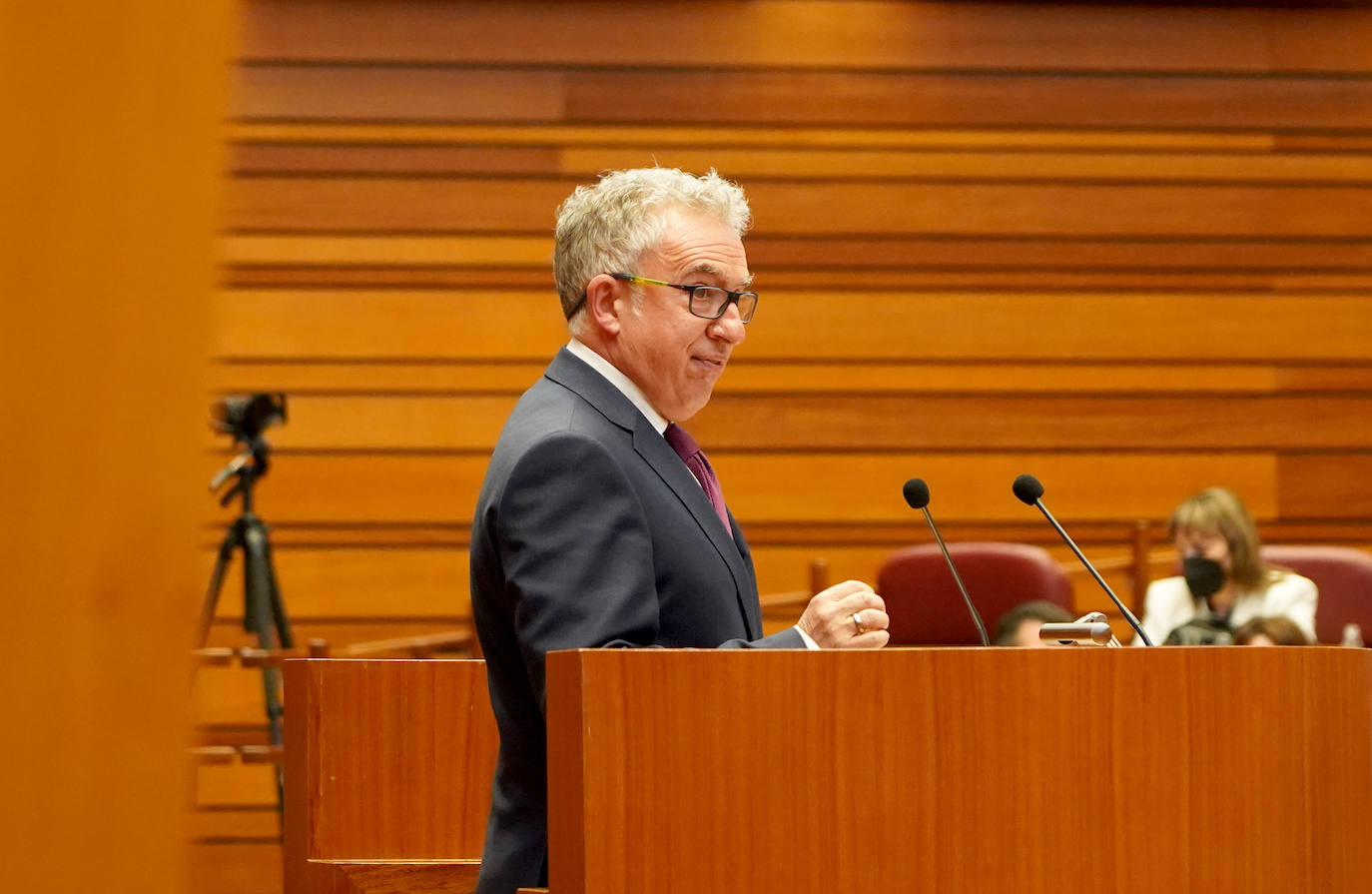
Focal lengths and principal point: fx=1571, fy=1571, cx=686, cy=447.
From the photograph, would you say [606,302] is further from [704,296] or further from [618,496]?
[618,496]

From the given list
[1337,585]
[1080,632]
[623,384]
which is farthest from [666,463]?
[1337,585]

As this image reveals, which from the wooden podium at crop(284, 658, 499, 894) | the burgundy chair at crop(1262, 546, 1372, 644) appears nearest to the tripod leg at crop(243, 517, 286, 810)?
the wooden podium at crop(284, 658, 499, 894)

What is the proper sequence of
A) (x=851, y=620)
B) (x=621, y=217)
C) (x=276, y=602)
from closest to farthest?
1. (x=851, y=620)
2. (x=621, y=217)
3. (x=276, y=602)

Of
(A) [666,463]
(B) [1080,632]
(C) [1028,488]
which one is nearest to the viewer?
(B) [1080,632]

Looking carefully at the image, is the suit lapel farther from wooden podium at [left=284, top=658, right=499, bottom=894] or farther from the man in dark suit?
wooden podium at [left=284, top=658, right=499, bottom=894]

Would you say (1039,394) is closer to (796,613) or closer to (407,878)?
(796,613)

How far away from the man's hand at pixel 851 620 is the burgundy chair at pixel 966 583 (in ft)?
8.56

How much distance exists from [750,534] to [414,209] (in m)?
1.40

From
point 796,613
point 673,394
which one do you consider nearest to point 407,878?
point 673,394

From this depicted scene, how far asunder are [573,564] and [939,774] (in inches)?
13.7

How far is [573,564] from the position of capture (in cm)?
129

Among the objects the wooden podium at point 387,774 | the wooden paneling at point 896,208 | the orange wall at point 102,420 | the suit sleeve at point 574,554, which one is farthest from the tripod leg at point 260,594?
the orange wall at point 102,420

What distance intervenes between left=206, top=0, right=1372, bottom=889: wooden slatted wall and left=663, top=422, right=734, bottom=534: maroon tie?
308 centimetres

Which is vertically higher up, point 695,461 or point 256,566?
point 695,461
